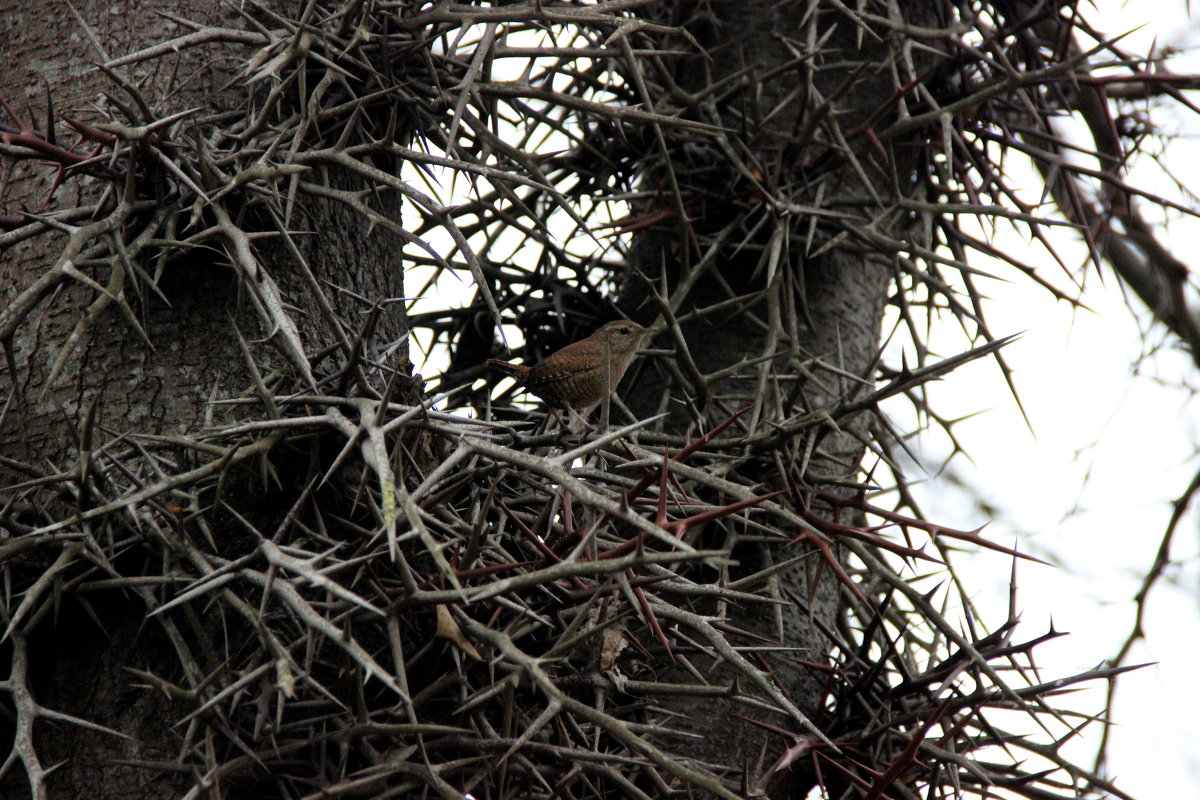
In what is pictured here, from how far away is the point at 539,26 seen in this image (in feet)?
8.70

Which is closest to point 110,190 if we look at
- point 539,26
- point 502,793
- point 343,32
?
point 343,32

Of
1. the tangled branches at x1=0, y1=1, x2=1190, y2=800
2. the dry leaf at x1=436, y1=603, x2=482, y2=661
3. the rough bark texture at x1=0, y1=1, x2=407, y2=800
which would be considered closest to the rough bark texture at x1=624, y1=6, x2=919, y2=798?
the tangled branches at x1=0, y1=1, x2=1190, y2=800

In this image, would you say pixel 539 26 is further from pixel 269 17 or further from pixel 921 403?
pixel 921 403

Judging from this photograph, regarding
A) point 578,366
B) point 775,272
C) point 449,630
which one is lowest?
point 449,630

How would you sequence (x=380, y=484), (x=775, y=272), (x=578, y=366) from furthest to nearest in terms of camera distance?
(x=578, y=366)
(x=775, y=272)
(x=380, y=484)

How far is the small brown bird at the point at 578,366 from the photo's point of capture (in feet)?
11.4

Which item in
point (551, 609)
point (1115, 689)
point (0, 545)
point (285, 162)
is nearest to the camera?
point (0, 545)

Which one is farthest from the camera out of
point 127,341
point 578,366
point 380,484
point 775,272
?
point 578,366

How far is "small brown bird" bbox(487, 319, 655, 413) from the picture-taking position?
3469 mm

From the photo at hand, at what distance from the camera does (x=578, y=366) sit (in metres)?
3.55

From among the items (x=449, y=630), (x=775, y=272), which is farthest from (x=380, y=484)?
(x=775, y=272)

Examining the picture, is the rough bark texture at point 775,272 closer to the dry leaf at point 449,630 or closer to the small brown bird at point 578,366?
the small brown bird at point 578,366

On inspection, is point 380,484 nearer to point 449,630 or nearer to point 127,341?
point 449,630

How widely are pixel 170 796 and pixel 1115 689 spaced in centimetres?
342
